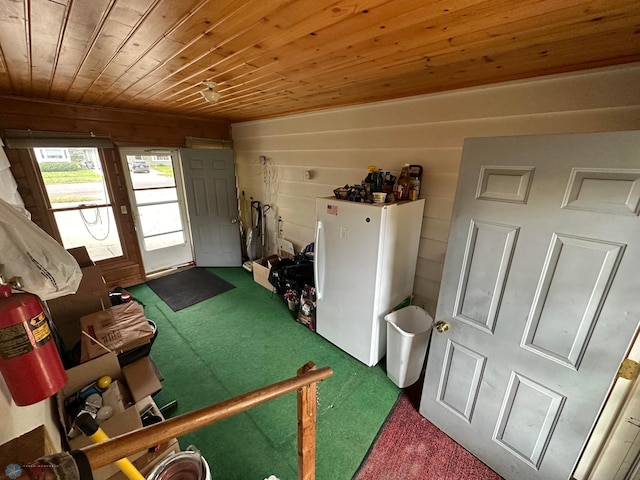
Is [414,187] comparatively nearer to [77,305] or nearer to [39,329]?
[39,329]

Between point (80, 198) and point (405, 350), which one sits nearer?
point (405, 350)

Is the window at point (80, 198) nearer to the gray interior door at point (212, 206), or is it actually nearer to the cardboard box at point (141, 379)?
the gray interior door at point (212, 206)

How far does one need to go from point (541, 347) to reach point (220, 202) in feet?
Result: 14.6

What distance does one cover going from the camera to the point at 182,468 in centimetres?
130

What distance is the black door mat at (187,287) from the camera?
364 cm

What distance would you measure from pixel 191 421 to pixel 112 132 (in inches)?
163

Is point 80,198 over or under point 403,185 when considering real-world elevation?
under

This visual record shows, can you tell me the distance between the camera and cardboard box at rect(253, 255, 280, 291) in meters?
3.90

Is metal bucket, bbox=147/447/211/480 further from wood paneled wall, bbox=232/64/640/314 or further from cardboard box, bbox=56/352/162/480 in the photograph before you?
wood paneled wall, bbox=232/64/640/314

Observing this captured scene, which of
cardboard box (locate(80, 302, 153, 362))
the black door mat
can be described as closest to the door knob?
cardboard box (locate(80, 302, 153, 362))

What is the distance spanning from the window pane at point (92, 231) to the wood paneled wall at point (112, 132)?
127mm

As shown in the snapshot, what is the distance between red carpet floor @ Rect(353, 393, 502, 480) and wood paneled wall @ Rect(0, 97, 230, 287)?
4.10m

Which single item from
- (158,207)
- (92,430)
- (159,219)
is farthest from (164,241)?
(92,430)

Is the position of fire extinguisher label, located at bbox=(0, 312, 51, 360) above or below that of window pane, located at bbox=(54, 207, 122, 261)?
above
